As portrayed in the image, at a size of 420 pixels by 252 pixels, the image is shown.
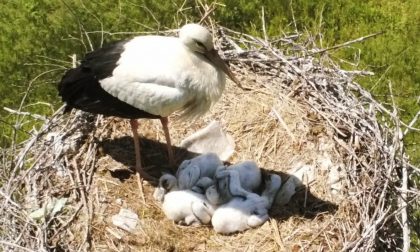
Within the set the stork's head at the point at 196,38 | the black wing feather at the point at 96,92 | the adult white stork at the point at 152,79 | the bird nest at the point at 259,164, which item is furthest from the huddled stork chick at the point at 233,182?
the stork's head at the point at 196,38

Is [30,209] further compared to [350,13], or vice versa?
Answer: [350,13]

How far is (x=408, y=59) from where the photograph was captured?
7113mm

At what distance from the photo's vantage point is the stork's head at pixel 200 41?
17.3ft

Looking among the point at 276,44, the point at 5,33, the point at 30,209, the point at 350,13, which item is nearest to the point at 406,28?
the point at 350,13

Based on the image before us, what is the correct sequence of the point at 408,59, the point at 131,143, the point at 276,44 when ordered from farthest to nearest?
the point at 408,59, the point at 276,44, the point at 131,143

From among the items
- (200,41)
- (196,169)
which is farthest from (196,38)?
(196,169)

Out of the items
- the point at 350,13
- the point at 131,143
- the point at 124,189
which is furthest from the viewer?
the point at 350,13

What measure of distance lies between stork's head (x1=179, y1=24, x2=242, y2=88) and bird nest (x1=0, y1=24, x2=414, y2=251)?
0.64 m

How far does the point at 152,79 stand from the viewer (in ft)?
17.1

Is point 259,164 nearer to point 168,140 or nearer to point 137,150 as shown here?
point 168,140

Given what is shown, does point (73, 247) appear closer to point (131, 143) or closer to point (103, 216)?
point (103, 216)

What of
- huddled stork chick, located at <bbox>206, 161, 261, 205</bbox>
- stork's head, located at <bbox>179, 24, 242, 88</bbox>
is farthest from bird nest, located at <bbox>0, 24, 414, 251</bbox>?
stork's head, located at <bbox>179, 24, 242, 88</bbox>

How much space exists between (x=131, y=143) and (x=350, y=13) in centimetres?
263

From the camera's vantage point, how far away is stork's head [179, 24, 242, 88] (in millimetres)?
5258
